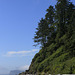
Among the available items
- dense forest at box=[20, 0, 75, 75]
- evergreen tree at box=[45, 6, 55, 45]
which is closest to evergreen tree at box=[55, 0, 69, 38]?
dense forest at box=[20, 0, 75, 75]

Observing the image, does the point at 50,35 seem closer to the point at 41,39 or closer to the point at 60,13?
the point at 41,39

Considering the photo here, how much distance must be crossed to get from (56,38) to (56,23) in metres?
5.13

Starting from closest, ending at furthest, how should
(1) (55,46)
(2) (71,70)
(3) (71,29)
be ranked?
(2) (71,70) → (3) (71,29) → (1) (55,46)

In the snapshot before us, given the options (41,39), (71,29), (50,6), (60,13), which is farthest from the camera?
(50,6)

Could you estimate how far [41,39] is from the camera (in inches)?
1970

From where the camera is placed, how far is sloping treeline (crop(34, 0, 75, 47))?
39316 mm

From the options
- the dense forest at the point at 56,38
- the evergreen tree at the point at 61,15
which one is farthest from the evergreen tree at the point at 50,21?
the evergreen tree at the point at 61,15

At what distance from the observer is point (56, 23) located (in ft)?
138

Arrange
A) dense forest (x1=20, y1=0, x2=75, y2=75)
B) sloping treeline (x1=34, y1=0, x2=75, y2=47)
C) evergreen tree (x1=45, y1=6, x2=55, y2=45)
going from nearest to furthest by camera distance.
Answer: dense forest (x1=20, y1=0, x2=75, y2=75), sloping treeline (x1=34, y1=0, x2=75, y2=47), evergreen tree (x1=45, y1=6, x2=55, y2=45)

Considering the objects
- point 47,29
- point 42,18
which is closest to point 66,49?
point 47,29

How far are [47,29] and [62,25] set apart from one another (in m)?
9.34

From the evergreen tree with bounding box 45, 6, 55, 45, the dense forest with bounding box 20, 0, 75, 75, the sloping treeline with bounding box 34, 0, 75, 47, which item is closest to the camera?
the dense forest with bounding box 20, 0, 75, 75

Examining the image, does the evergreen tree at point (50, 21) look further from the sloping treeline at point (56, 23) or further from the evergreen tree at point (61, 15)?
the evergreen tree at point (61, 15)

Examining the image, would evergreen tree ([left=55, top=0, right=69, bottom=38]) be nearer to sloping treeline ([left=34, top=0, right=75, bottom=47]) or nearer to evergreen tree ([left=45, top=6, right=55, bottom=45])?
sloping treeline ([left=34, top=0, right=75, bottom=47])
